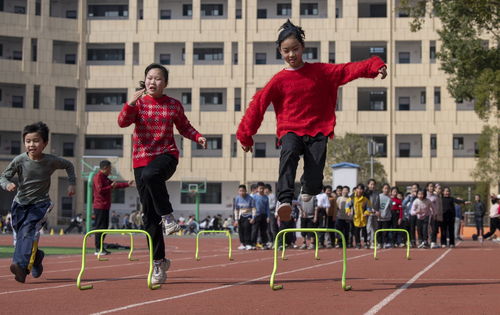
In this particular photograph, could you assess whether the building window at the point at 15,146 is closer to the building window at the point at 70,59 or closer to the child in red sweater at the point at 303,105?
the building window at the point at 70,59

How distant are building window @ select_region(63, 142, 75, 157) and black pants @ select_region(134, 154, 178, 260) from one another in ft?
197

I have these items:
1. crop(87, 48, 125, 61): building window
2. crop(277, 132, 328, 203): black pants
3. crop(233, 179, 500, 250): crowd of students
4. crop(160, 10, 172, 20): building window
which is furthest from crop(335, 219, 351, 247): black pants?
crop(160, 10, 172, 20): building window

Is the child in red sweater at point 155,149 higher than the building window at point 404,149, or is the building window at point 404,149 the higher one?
the building window at point 404,149

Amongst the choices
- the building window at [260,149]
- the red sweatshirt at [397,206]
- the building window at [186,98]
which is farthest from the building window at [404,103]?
the red sweatshirt at [397,206]

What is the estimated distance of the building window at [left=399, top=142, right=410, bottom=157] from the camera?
66.8 meters

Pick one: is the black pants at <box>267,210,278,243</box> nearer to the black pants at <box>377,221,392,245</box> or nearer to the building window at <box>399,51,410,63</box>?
the black pants at <box>377,221,392,245</box>

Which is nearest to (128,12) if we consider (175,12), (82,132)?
(175,12)

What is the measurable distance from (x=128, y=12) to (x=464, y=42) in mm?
39193

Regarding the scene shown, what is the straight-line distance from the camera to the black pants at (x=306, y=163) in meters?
8.44

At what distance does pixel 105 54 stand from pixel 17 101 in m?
8.20

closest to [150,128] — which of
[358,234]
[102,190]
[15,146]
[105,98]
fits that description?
[102,190]

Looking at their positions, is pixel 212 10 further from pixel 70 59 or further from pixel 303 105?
pixel 303 105

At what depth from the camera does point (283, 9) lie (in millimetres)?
68062

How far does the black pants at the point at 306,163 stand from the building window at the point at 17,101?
60.0 metres
